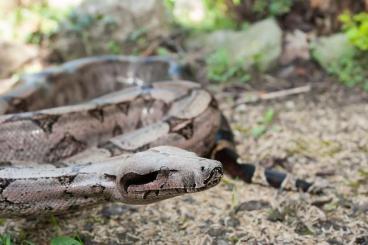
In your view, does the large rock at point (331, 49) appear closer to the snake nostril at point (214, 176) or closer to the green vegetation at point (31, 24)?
the snake nostril at point (214, 176)

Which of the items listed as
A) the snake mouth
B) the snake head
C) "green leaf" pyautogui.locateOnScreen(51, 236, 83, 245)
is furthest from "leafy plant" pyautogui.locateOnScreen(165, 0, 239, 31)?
"green leaf" pyautogui.locateOnScreen(51, 236, 83, 245)

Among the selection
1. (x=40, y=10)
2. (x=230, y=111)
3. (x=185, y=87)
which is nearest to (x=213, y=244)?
(x=185, y=87)

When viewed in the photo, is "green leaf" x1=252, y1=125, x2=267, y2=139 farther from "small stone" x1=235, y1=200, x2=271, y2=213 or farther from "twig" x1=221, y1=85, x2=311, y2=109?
"small stone" x1=235, y1=200, x2=271, y2=213

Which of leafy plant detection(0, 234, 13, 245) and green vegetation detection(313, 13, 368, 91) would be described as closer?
leafy plant detection(0, 234, 13, 245)

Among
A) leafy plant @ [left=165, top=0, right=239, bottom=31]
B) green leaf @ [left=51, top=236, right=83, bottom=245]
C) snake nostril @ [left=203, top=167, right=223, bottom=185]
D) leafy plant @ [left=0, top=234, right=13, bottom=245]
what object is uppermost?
leafy plant @ [left=165, top=0, right=239, bottom=31]

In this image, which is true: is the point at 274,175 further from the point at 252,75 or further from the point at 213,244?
the point at 252,75

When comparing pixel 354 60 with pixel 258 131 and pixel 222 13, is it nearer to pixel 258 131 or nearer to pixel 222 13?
pixel 258 131
